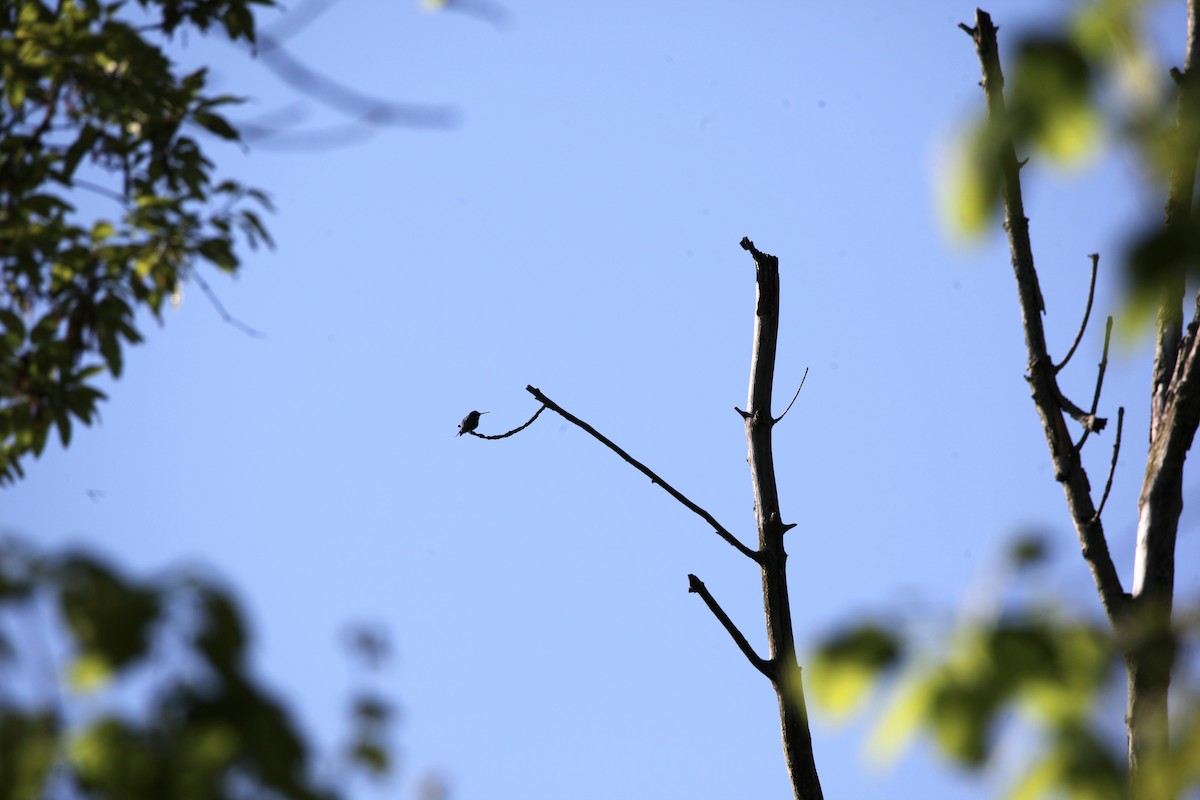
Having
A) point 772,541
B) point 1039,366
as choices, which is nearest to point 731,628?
point 772,541

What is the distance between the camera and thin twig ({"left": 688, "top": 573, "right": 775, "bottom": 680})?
1957 mm

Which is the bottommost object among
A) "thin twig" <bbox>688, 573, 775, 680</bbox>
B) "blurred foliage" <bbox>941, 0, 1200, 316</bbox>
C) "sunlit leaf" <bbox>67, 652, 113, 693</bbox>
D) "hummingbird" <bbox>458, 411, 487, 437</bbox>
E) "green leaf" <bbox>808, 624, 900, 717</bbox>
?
"sunlit leaf" <bbox>67, 652, 113, 693</bbox>

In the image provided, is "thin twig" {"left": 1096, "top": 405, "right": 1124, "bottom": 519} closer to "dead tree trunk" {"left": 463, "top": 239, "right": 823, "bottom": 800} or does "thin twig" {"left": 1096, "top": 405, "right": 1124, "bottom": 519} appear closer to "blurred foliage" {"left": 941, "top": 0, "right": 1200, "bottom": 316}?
"dead tree trunk" {"left": 463, "top": 239, "right": 823, "bottom": 800}

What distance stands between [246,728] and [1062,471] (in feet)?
5.72

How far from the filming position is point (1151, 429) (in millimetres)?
1962

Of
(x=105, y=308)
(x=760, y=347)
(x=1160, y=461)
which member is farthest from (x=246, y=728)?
(x=105, y=308)

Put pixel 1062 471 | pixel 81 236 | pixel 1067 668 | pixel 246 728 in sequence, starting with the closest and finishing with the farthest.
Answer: pixel 1067 668, pixel 246 728, pixel 1062 471, pixel 81 236

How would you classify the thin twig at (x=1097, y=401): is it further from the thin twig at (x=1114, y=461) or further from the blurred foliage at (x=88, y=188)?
the blurred foliage at (x=88, y=188)

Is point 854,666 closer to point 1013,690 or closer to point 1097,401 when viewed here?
point 1013,690

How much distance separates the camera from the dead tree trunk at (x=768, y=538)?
6.23 feet

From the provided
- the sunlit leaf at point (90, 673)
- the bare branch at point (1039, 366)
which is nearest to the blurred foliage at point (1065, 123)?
the sunlit leaf at point (90, 673)

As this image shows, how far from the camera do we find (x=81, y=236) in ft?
10.3

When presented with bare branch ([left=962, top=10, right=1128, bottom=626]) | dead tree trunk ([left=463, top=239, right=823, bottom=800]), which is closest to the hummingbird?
dead tree trunk ([left=463, top=239, right=823, bottom=800])

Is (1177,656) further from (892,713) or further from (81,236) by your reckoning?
(81,236)
